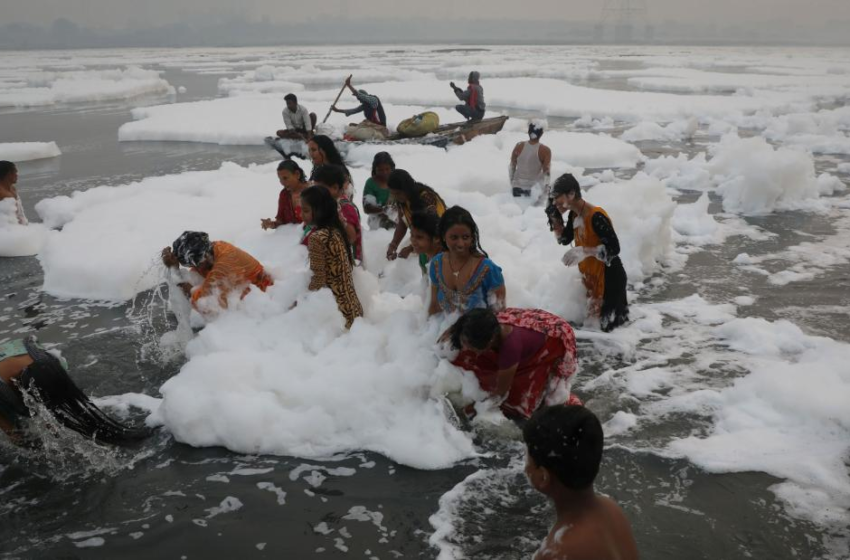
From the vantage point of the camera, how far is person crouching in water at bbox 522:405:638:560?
1851 millimetres

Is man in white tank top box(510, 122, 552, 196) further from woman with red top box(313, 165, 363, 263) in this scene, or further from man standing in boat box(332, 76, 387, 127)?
man standing in boat box(332, 76, 387, 127)

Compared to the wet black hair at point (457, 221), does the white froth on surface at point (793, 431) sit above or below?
below

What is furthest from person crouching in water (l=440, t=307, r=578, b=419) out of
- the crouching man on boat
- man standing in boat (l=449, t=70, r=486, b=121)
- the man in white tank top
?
man standing in boat (l=449, t=70, r=486, b=121)

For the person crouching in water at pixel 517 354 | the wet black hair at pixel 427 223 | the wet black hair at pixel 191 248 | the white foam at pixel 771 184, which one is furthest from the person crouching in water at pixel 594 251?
the white foam at pixel 771 184

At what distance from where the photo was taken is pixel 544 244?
281 inches

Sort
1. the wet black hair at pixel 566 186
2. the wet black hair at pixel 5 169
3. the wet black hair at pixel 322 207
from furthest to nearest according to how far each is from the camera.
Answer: the wet black hair at pixel 5 169 < the wet black hair at pixel 566 186 < the wet black hair at pixel 322 207

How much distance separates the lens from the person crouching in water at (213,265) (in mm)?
4398

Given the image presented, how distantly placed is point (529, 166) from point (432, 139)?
4006 mm

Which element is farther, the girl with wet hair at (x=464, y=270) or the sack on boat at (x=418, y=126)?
the sack on boat at (x=418, y=126)

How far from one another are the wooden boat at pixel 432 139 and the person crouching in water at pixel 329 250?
7.32 meters

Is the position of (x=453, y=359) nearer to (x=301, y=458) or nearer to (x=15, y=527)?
(x=301, y=458)

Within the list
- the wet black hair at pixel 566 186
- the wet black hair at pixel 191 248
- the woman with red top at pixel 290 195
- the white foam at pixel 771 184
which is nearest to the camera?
the wet black hair at pixel 191 248

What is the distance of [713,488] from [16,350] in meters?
3.90

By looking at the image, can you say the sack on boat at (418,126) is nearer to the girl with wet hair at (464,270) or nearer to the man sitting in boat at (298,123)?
the man sitting in boat at (298,123)
